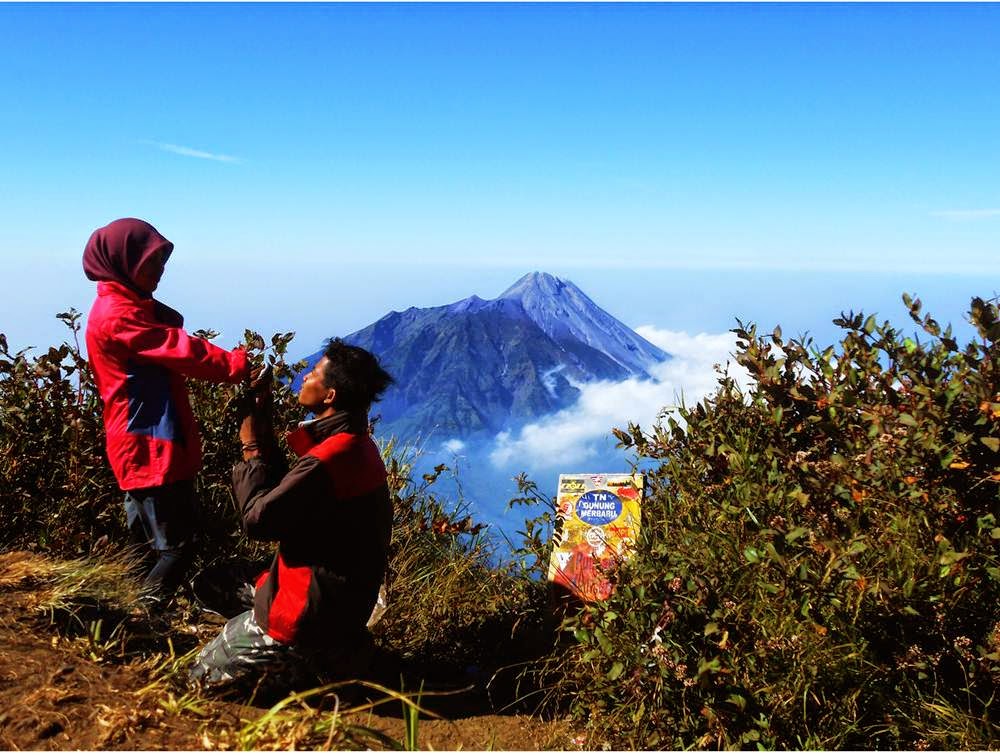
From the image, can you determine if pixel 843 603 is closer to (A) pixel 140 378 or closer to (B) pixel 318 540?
(B) pixel 318 540

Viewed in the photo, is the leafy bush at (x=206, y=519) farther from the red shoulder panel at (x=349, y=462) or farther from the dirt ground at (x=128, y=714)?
the red shoulder panel at (x=349, y=462)

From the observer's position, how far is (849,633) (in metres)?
4.07

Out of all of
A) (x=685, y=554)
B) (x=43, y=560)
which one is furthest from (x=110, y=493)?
(x=685, y=554)

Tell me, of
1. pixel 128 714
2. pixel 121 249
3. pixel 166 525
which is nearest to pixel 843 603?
pixel 128 714

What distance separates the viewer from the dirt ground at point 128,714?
3445 millimetres

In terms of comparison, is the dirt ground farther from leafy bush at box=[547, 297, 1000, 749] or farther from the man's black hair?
the man's black hair

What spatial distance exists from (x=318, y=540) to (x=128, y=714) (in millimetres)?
986

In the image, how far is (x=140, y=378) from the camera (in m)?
4.79

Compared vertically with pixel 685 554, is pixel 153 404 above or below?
above

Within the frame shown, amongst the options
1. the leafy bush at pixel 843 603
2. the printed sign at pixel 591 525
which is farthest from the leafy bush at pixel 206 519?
the leafy bush at pixel 843 603

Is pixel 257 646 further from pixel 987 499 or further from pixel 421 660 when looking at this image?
pixel 987 499

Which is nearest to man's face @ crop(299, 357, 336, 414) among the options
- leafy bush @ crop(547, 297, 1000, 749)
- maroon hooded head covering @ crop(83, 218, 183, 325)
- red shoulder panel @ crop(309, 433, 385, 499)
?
red shoulder panel @ crop(309, 433, 385, 499)

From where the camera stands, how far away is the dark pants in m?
4.87

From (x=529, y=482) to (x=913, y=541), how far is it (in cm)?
198
